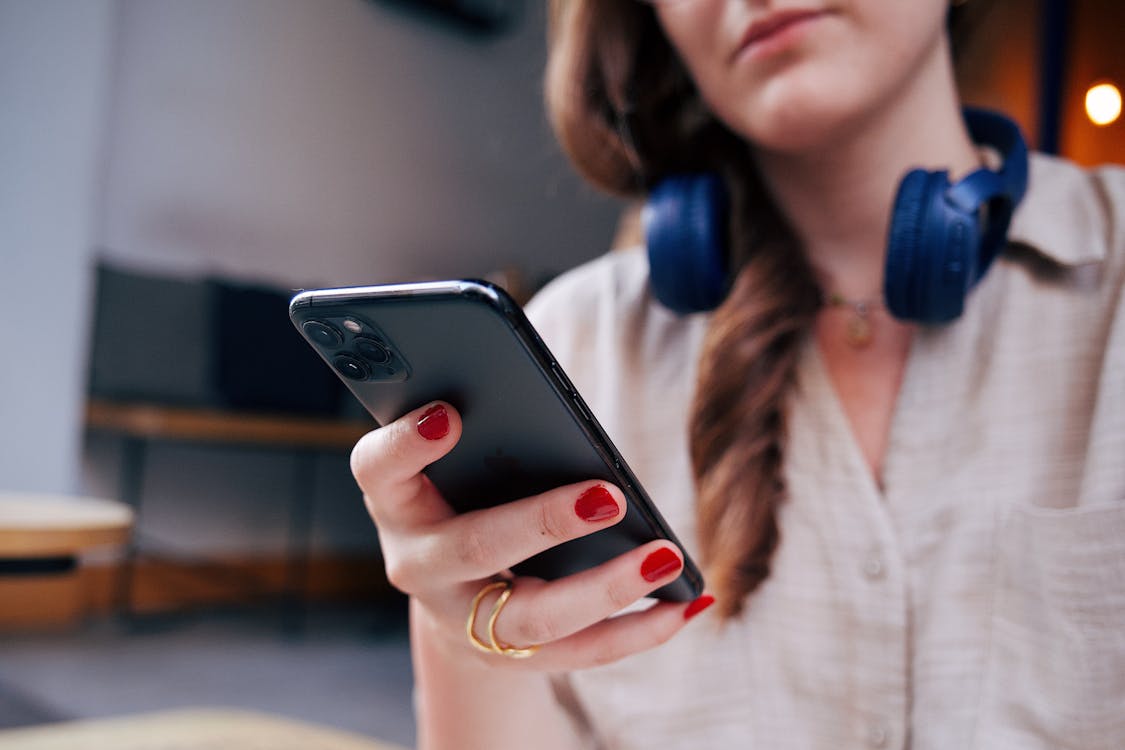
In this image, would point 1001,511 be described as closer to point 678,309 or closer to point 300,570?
point 678,309

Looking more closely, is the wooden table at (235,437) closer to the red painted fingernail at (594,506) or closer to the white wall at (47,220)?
the white wall at (47,220)

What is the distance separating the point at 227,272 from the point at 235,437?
51 cm

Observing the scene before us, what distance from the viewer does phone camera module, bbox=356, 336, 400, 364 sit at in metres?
0.34

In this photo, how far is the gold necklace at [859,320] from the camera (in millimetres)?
650

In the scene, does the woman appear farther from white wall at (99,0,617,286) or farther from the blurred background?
white wall at (99,0,617,286)

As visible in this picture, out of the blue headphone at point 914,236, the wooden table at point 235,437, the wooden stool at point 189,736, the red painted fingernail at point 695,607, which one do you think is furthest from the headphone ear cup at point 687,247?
the wooden table at point 235,437

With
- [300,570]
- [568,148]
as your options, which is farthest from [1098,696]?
[300,570]

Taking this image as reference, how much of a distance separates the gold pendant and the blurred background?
32cm

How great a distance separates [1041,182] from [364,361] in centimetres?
53

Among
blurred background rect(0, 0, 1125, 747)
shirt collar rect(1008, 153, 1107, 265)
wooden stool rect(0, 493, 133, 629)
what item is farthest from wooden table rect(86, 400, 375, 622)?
shirt collar rect(1008, 153, 1107, 265)

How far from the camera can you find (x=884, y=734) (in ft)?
1.76

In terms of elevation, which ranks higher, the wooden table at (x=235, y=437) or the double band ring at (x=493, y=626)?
the double band ring at (x=493, y=626)

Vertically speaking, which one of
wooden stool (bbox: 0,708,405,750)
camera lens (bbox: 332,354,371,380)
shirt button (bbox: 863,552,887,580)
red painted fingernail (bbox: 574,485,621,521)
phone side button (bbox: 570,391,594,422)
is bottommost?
wooden stool (bbox: 0,708,405,750)

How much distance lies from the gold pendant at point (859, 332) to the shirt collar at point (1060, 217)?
11 cm
